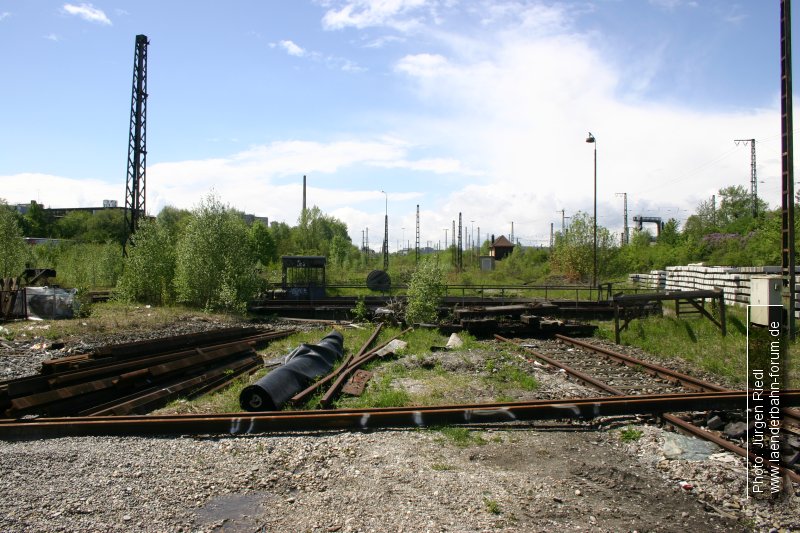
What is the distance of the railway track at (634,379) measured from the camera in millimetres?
5508

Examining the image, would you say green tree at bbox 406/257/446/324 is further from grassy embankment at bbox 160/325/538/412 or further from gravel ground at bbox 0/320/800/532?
gravel ground at bbox 0/320/800/532

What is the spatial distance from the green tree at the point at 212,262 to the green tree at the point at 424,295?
9.77 m

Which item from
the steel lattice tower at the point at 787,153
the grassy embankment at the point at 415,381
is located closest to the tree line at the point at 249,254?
the grassy embankment at the point at 415,381

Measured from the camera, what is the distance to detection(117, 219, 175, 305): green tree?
26.2 meters

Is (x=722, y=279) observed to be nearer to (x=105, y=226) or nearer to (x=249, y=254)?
(x=249, y=254)

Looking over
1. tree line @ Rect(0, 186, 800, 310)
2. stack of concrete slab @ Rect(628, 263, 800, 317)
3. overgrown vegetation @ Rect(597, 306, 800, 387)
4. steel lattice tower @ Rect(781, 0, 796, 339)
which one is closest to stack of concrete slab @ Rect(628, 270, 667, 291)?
stack of concrete slab @ Rect(628, 263, 800, 317)

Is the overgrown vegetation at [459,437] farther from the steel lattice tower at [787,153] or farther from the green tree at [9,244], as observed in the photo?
the green tree at [9,244]

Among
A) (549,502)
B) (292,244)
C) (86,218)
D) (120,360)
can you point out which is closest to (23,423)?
(120,360)

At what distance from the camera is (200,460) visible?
16.2 ft

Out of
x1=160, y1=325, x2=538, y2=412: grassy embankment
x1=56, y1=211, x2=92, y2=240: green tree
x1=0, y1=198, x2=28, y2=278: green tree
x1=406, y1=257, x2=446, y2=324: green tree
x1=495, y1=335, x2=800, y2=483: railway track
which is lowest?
A: x1=160, y1=325, x2=538, y2=412: grassy embankment

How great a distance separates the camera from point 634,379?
9.09m

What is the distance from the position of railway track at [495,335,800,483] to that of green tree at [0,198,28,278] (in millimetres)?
27757

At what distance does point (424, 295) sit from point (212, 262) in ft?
40.4

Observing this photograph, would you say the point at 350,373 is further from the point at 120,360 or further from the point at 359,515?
the point at 359,515
